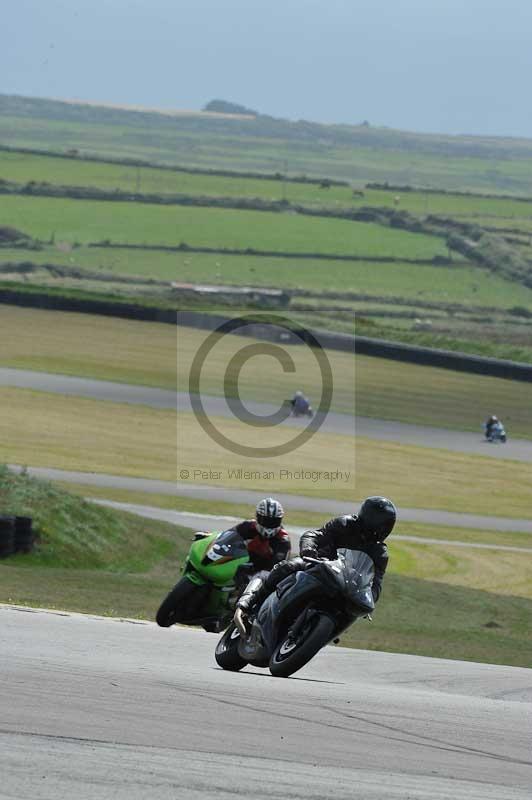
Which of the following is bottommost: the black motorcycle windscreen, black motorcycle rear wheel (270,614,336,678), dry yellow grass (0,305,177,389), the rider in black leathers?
dry yellow grass (0,305,177,389)

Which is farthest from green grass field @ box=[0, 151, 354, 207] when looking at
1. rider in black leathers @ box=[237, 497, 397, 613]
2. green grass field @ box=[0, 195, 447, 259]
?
rider in black leathers @ box=[237, 497, 397, 613]

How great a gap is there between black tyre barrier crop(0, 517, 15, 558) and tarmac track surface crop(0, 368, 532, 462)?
24914 millimetres

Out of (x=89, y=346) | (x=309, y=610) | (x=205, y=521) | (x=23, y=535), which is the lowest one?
(x=205, y=521)

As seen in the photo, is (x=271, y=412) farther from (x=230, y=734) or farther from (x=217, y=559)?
(x=230, y=734)

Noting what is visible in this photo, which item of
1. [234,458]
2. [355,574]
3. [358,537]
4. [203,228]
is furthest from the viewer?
[203,228]

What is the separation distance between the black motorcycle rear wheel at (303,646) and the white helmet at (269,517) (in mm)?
1776

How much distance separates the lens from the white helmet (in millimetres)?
11711

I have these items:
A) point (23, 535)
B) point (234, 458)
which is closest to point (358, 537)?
point (23, 535)

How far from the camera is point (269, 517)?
11.7m

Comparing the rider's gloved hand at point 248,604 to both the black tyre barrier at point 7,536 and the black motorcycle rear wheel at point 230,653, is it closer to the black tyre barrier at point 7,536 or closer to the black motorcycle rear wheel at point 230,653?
the black motorcycle rear wheel at point 230,653

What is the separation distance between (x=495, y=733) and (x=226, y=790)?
2.44 metres

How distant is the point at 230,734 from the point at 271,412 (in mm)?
38827

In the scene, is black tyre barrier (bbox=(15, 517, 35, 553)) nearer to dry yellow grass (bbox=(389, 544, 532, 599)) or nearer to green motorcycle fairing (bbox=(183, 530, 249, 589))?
green motorcycle fairing (bbox=(183, 530, 249, 589))

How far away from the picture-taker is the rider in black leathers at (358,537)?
33.0 feet
